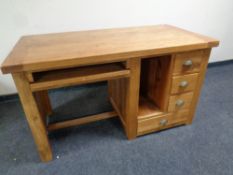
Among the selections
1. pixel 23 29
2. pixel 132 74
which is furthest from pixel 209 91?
pixel 23 29

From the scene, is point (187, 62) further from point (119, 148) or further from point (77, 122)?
point (77, 122)

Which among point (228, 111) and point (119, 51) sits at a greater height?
point (119, 51)

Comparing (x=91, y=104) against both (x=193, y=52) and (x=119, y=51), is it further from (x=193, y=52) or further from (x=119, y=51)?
(x=193, y=52)

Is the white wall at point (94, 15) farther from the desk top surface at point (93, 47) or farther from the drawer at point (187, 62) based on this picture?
the drawer at point (187, 62)

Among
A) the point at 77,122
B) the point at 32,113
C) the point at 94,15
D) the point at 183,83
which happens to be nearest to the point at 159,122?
the point at 183,83

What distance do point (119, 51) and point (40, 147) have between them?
0.76m

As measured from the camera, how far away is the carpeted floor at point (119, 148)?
1.02 metres

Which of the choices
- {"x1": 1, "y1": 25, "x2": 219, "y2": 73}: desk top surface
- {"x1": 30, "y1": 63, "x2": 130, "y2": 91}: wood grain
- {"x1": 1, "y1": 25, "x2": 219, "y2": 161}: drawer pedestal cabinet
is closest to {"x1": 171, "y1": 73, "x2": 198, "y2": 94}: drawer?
{"x1": 1, "y1": 25, "x2": 219, "y2": 161}: drawer pedestal cabinet

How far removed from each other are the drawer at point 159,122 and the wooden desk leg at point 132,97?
0.18 feet

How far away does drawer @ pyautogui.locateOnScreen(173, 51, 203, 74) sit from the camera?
1.00m

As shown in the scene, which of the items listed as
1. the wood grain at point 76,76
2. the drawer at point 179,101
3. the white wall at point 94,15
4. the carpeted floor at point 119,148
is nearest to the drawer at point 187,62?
the drawer at point 179,101

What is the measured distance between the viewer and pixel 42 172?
1011 millimetres

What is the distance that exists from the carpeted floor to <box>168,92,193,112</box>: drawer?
0.21m

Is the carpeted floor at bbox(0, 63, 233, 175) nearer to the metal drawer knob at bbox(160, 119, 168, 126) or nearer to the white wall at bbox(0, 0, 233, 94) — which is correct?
the metal drawer knob at bbox(160, 119, 168, 126)
